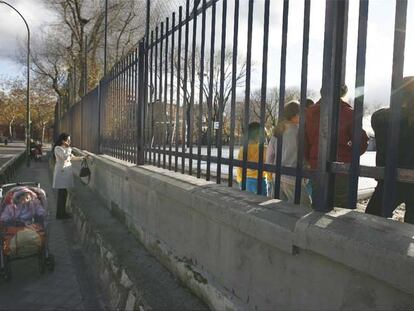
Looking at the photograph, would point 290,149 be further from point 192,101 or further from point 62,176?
point 62,176

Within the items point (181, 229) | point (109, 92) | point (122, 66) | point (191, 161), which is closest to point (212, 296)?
point (181, 229)

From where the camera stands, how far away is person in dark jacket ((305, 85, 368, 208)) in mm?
3129

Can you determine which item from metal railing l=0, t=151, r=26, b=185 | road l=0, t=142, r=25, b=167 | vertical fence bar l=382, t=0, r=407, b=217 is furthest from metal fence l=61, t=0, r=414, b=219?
road l=0, t=142, r=25, b=167

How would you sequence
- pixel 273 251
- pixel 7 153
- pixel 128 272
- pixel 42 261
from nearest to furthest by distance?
pixel 273 251 → pixel 128 272 → pixel 42 261 → pixel 7 153

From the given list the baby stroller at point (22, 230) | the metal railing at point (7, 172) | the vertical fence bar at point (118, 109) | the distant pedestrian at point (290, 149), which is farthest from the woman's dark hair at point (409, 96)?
the metal railing at point (7, 172)

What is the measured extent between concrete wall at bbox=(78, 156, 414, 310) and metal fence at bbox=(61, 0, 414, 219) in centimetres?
21

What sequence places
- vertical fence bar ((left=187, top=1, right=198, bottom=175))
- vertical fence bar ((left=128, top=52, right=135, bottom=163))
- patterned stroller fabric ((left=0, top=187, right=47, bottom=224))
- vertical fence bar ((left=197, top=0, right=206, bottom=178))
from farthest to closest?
vertical fence bar ((left=128, top=52, right=135, bottom=163)) < patterned stroller fabric ((left=0, top=187, right=47, bottom=224)) < vertical fence bar ((left=187, top=1, right=198, bottom=175)) < vertical fence bar ((left=197, top=0, right=206, bottom=178))

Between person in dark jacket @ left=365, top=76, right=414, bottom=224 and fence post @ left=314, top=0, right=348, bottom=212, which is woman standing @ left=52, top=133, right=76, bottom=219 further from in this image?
fence post @ left=314, top=0, right=348, bottom=212

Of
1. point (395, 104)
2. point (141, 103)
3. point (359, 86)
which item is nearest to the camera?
point (395, 104)

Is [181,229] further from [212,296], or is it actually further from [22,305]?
[22,305]

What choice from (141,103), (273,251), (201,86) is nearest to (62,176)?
(141,103)

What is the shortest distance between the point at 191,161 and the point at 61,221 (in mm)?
5715

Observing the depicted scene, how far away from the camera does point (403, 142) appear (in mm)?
2945

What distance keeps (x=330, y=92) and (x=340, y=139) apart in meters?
0.75
